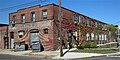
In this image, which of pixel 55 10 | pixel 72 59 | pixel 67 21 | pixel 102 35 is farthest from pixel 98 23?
pixel 72 59

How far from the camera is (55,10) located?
1226 inches

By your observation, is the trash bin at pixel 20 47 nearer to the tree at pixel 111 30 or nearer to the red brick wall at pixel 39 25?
the red brick wall at pixel 39 25

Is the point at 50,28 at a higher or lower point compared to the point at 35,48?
higher

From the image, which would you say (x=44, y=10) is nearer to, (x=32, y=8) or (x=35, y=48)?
(x=32, y=8)

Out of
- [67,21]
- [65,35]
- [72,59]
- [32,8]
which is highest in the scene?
[32,8]

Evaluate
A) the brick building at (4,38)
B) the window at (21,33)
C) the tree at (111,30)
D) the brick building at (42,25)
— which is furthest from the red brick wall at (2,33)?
the tree at (111,30)

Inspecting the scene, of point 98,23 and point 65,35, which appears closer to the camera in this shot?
point 65,35

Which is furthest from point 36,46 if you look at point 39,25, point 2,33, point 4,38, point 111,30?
point 111,30

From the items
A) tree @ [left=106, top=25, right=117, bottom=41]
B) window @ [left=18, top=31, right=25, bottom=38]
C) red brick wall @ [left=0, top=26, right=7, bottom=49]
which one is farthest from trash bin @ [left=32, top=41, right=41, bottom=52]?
tree @ [left=106, top=25, right=117, bottom=41]

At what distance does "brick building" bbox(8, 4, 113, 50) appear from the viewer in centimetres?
3050

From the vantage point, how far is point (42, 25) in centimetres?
3142

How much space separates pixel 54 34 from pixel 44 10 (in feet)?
14.2

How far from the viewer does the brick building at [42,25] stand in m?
30.5

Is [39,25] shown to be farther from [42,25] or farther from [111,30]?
[111,30]
